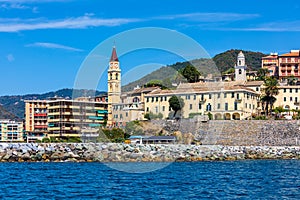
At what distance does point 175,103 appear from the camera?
74312mm

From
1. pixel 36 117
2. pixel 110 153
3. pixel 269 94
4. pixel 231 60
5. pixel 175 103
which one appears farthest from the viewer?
pixel 231 60

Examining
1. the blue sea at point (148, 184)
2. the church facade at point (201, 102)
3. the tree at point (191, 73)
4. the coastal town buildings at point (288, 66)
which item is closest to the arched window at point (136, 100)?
the church facade at point (201, 102)

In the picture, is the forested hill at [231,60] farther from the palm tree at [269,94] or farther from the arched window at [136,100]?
the arched window at [136,100]

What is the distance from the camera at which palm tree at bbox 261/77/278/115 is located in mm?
77250

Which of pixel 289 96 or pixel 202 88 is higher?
pixel 202 88

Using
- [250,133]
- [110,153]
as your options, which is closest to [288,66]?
[250,133]

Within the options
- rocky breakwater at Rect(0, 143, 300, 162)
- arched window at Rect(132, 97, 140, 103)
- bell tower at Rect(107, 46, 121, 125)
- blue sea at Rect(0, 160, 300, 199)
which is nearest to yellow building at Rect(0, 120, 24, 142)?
arched window at Rect(132, 97, 140, 103)

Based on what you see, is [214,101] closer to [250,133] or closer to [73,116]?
[250,133]

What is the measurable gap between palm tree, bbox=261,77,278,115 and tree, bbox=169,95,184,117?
11.4 metres

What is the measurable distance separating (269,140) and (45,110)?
44.8 meters

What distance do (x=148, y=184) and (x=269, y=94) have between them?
52.0 metres

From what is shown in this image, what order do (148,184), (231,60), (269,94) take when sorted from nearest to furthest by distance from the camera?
(148,184)
(269,94)
(231,60)

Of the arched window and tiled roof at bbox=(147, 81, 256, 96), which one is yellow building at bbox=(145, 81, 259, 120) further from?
the arched window

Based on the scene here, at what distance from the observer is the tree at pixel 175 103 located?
237 ft
